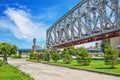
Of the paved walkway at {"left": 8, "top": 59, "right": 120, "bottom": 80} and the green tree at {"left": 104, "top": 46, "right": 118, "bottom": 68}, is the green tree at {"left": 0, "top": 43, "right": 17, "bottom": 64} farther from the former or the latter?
the green tree at {"left": 104, "top": 46, "right": 118, "bottom": 68}

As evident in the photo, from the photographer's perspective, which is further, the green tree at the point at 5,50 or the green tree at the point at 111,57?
the green tree at the point at 5,50

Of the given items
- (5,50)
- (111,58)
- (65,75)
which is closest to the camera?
(65,75)

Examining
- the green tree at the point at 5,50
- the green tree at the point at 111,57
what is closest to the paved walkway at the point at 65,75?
the green tree at the point at 111,57

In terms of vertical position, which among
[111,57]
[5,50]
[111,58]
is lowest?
[111,58]

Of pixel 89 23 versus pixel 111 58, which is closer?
pixel 111 58

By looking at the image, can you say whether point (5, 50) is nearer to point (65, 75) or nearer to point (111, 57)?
point (111, 57)

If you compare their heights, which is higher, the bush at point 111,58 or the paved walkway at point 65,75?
the bush at point 111,58

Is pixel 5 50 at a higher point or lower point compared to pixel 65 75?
higher

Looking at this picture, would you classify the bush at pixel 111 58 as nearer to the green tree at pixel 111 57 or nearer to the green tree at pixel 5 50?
the green tree at pixel 111 57

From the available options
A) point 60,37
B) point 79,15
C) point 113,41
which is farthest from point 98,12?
point 113,41

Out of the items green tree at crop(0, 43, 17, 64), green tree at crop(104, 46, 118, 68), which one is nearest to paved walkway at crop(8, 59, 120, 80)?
green tree at crop(104, 46, 118, 68)

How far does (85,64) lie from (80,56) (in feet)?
4.77

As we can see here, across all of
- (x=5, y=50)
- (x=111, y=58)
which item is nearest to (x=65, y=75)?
(x=111, y=58)

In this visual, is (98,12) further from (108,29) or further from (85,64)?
(85,64)
